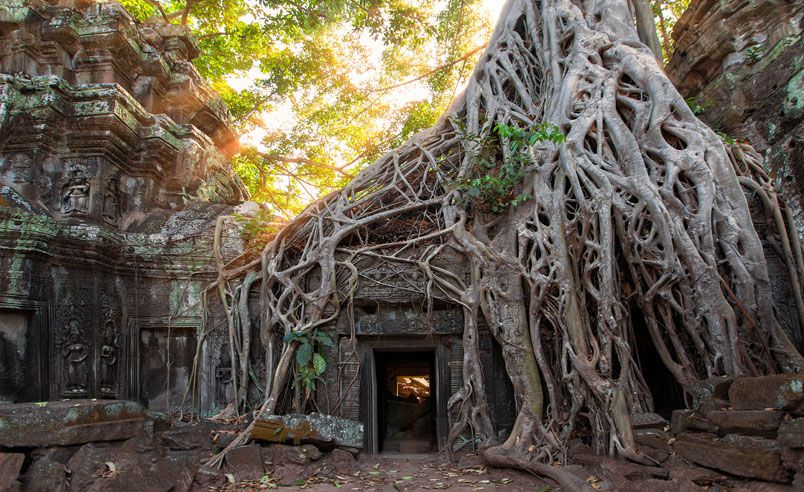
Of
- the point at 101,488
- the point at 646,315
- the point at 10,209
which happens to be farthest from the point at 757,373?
the point at 10,209

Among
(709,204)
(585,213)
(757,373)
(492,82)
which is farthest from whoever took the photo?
(492,82)

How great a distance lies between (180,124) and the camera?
7.07 m

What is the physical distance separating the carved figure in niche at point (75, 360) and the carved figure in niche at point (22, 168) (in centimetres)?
158

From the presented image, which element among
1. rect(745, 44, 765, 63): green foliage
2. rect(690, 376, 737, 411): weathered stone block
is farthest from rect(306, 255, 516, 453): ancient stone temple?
rect(745, 44, 765, 63): green foliage

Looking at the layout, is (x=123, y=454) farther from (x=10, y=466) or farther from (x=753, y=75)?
(x=753, y=75)

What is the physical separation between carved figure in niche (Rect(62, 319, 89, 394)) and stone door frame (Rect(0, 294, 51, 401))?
0.41 ft

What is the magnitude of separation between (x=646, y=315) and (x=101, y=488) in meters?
3.85

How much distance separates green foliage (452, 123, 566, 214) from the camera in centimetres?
514

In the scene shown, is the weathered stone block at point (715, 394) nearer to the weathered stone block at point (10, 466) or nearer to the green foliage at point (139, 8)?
the weathered stone block at point (10, 466)

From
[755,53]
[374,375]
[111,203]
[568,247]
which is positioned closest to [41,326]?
[111,203]

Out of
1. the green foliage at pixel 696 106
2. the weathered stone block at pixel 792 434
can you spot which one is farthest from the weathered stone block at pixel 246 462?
the green foliage at pixel 696 106

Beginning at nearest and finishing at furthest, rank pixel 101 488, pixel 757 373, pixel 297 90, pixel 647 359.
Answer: pixel 101 488 → pixel 757 373 → pixel 647 359 → pixel 297 90

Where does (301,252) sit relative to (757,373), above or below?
above

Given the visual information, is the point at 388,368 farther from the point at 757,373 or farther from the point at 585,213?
the point at 757,373
